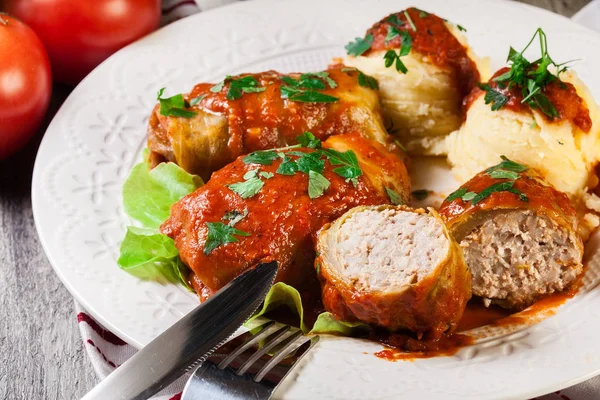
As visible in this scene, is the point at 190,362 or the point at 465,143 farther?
the point at 465,143

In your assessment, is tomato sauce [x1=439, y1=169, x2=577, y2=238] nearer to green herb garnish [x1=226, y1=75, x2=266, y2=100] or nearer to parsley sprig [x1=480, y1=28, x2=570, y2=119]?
parsley sprig [x1=480, y1=28, x2=570, y2=119]

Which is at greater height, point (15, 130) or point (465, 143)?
point (465, 143)

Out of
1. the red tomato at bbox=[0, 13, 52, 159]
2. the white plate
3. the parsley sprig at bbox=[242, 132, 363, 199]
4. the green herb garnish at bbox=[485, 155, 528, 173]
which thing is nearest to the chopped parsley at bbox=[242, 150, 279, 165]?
the parsley sprig at bbox=[242, 132, 363, 199]

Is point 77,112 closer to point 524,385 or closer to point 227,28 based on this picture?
point 227,28

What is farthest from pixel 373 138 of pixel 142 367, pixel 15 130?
pixel 15 130

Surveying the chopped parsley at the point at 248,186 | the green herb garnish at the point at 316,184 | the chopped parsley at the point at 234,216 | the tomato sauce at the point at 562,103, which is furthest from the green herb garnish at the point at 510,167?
the chopped parsley at the point at 234,216

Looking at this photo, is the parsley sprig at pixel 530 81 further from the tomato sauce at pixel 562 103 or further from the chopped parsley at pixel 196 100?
the chopped parsley at pixel 196 100
